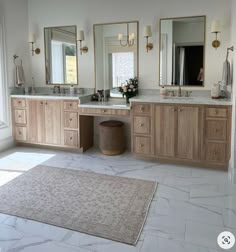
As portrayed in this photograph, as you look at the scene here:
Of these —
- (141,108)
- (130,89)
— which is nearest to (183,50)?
(130,89)

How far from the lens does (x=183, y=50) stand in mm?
4168

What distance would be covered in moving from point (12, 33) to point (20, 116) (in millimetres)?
1364

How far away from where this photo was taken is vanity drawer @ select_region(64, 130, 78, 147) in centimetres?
449

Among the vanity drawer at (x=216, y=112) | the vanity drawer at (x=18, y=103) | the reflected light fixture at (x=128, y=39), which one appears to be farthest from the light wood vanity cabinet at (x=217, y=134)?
the vanity drawer at (x=18, y=103)

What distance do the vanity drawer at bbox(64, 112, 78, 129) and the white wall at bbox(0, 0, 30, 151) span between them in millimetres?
1072

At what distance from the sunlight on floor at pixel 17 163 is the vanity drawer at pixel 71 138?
0.30 m

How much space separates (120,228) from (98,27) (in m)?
3.30

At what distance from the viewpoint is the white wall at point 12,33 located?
4621mm

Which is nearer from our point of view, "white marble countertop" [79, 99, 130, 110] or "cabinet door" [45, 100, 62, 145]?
"white marble countertop" [79, 99, 130, 110]

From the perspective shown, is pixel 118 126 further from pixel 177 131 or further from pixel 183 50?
pixel 183 50

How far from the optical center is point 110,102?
4586 mm

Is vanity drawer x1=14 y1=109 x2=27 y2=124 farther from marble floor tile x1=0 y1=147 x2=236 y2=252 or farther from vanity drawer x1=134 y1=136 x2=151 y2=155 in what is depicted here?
vanity drawer x1=134 y1=136 x2=151 y2=155

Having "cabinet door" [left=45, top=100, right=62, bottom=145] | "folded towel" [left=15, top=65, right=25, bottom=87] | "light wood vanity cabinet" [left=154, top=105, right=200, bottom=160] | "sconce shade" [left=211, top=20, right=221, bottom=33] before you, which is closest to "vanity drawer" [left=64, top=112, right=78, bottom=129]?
"cabinet door" [left=45, top=100, right=62, bottom=145]

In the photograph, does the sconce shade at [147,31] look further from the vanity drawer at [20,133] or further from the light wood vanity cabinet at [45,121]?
the vanity drawer at [20,133]
